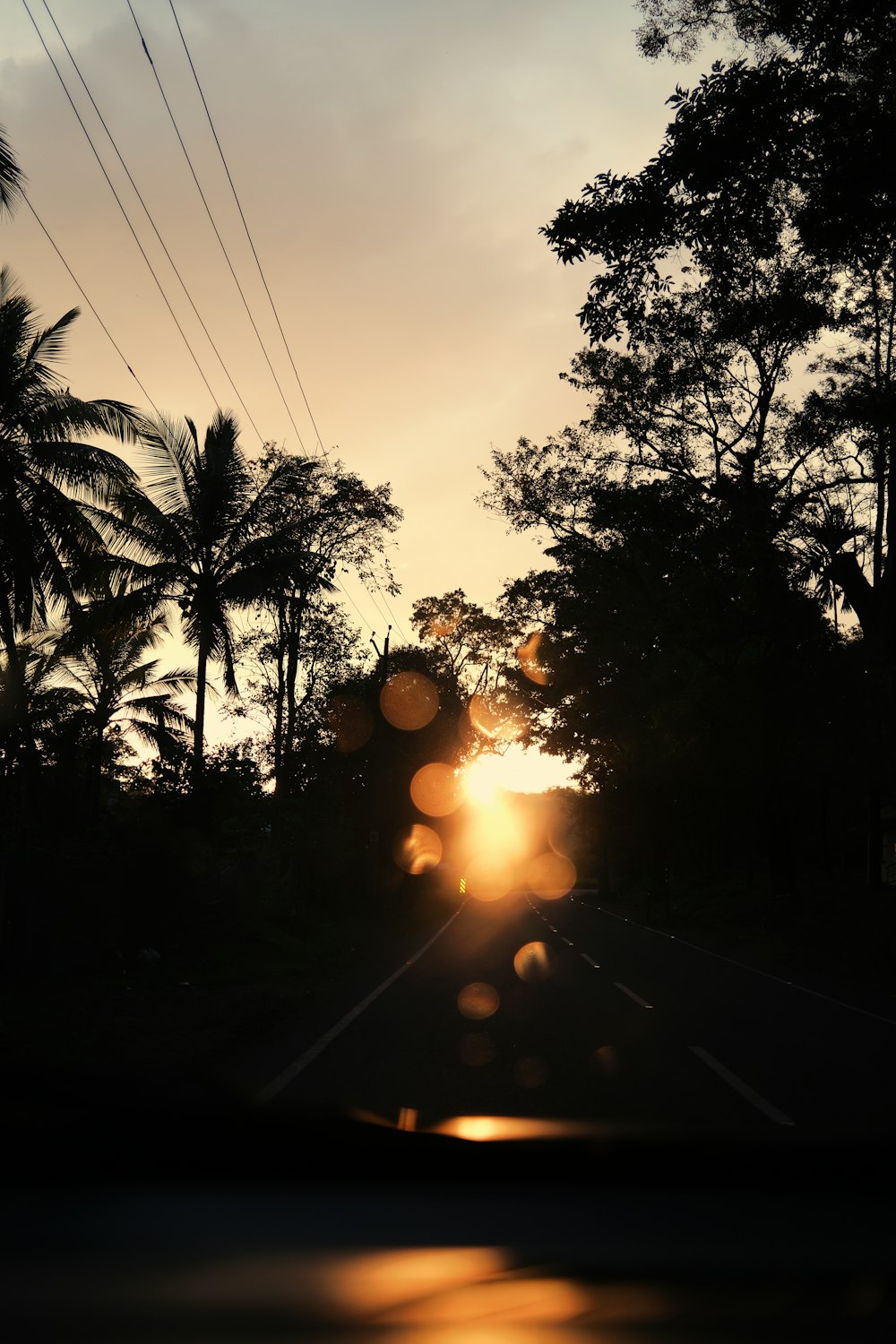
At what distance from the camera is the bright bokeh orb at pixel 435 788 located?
46156 millimetres

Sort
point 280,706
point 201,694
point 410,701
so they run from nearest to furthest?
point 201,694
point 280,706
point 410,701

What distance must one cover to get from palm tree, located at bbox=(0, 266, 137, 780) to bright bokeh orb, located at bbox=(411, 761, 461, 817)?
2890cm

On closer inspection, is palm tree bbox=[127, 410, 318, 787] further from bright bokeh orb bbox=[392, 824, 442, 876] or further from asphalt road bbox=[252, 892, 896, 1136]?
bright bokeh orb bbox=[392, 824, 442, 876]

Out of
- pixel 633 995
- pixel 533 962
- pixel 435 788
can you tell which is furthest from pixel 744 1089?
pixel 435 788

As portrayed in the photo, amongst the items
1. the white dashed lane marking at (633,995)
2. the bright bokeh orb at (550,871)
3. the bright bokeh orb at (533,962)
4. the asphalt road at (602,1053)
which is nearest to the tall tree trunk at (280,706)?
the bright bokeh orb at (533,962)

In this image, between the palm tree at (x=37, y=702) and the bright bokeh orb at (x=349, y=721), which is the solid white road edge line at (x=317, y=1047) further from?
the bright bokeh orb at (x=349, y=721)

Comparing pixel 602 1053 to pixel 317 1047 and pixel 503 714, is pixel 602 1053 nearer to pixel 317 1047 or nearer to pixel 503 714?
pixel 317 1047

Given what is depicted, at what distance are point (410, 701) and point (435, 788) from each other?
18.7 feet

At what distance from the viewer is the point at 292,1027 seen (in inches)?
439

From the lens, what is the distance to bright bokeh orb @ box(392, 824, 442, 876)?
160ft

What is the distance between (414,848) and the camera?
50.3 m

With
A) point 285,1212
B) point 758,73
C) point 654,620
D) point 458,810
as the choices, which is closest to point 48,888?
point 285,1212

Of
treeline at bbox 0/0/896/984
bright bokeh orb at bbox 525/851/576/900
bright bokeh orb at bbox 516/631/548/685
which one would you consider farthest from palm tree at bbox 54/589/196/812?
bright bokeh orb at bbox 525/851/576/900

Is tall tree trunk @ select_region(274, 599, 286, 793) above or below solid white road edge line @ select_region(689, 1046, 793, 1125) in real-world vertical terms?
above
